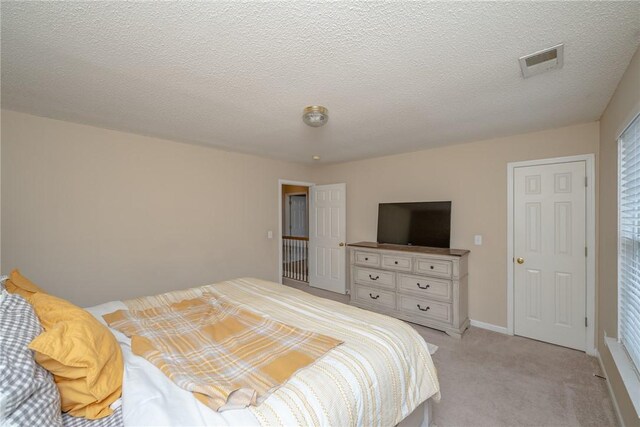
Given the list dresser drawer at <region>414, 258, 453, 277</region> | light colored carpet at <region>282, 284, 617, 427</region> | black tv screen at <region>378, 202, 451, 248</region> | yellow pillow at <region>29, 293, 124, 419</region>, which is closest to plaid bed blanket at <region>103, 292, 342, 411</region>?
yellow pillow at <region>29, 293, 124, 419</region>

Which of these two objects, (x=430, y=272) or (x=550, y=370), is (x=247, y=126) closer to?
(x=430, y=272)

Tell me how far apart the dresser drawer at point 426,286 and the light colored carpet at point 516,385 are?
0.50 metres

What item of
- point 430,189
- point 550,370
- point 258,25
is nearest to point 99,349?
point 258,25

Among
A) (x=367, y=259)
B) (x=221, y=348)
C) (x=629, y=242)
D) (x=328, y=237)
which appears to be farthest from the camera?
(x=328, y=237)

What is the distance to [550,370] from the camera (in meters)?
2.41

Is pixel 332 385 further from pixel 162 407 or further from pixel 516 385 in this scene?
pixel 516 385

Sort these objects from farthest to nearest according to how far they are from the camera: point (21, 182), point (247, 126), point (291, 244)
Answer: point (291, 244)
point (247, 126)
point (21, 182)

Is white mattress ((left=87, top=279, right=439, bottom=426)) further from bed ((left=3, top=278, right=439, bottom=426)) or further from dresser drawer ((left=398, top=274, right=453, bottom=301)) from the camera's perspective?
dresser drawer ((left=398, top=274, right=453, bottom=301))

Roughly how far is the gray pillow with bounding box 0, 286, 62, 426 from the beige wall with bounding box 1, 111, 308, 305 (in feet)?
6.23

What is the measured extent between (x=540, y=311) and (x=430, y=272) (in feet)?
3.95

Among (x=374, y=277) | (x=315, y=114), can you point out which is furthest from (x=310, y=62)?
(x=374, y=277)

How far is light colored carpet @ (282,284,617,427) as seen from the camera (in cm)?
186

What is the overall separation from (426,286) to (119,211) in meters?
3.67

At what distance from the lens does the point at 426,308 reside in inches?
129
